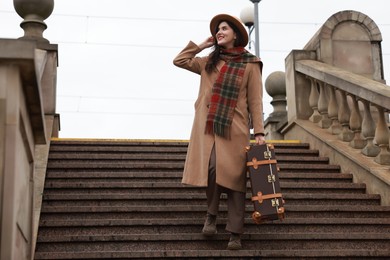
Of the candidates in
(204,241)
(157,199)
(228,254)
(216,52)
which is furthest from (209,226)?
(216,52)

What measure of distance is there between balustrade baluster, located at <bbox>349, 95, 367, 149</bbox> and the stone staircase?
0.38m

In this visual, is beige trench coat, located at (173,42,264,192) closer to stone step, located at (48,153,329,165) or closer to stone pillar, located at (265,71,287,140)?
stone step, located at (48,153,329,165)

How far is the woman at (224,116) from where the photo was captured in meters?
6.05

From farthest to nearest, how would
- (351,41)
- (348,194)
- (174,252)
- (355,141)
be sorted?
(351,41), (355,141), (348,194), (174,252)

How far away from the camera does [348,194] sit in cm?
748

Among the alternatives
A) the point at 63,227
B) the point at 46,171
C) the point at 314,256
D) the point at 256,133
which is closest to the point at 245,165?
the point at 256,133

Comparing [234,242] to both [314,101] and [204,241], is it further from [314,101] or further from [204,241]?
[314,101]

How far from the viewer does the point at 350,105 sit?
9.43 meters

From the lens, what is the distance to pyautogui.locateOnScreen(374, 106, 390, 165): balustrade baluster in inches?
308

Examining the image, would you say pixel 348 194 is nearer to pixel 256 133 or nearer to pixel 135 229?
pixel 256 133

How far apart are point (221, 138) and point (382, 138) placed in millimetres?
2368

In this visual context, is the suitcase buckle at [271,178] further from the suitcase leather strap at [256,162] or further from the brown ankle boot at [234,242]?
the brown ankle boot at [234,242]

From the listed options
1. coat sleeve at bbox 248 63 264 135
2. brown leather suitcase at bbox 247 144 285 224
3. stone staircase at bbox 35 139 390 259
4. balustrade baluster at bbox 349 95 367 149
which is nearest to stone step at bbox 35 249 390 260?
stone staircase at bbox 35 139 390 259

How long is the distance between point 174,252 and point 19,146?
202cm
